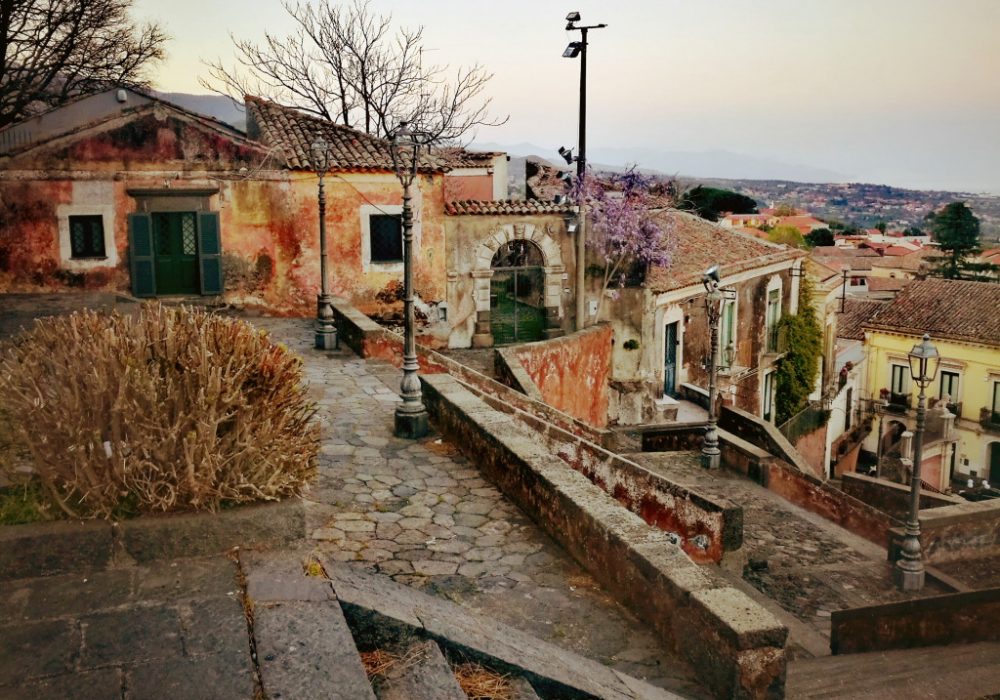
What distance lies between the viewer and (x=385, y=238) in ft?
66.6

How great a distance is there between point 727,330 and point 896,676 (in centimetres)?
1703

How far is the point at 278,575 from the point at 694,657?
8.24 feet

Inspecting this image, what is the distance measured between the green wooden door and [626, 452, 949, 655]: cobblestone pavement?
10.6m

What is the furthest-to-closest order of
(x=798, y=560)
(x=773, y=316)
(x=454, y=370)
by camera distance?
(x=773, y=316)
(x=454, y=370)
(x=798, y=560)

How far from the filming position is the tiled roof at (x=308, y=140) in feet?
62.8

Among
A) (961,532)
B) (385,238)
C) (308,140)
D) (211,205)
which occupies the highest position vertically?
(308,140)

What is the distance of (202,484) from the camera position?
442 cm

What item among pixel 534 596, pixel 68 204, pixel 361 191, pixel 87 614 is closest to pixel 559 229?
pixel 361 191

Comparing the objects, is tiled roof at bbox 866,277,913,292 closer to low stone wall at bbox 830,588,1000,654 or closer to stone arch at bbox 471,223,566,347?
stone arch at bbox 471,223,566,347

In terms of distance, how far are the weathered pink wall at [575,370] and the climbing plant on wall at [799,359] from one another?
10.9 meters

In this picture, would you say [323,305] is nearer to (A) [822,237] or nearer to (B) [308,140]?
(B) [308,140]

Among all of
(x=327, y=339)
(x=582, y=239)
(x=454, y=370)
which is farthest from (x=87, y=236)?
(x=582, y=239)

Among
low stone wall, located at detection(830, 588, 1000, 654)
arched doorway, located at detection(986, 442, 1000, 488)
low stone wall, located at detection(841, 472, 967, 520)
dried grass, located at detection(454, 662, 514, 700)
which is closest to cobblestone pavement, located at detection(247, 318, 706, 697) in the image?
dried grass, located at detection(454, 662, 514, 700)

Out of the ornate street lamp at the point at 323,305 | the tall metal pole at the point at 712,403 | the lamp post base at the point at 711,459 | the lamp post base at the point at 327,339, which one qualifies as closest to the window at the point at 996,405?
the tall metal pole at the point at 712,403
